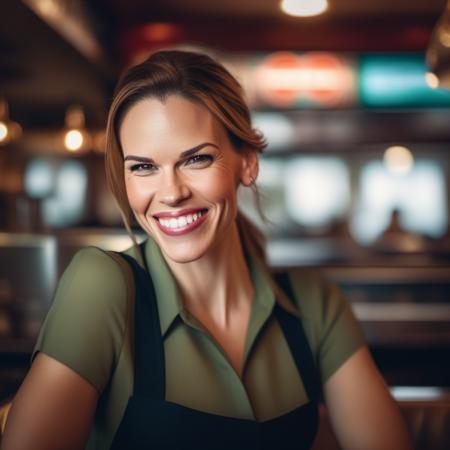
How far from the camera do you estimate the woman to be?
3.49 feet

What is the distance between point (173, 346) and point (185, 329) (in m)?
0.04

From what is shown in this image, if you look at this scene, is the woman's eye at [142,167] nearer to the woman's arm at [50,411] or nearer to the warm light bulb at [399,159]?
the woman's arm at [50,411]

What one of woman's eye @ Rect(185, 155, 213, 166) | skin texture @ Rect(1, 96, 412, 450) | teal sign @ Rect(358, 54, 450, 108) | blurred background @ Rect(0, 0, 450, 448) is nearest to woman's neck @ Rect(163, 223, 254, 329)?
skin texture @ Rect(1, 96, 412, 450)

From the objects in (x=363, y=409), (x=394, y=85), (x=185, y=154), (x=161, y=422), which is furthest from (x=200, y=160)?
(x=394, y=85)

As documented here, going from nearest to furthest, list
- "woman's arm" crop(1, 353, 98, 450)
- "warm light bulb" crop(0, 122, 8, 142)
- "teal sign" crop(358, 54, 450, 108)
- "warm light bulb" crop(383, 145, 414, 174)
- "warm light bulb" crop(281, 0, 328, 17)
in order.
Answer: "woman's arm" crop(1, 353, 98, 450) → "warm light bulb" crop(0, 122, 8, 142) → "warm light bulb" crop(281, 0, 328, 17) → "teal sign" crop(358, 54, 450, 108) → "warm light bulb" crop(383, 145, 414, 174)

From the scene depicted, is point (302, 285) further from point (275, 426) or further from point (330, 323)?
point (275, 426)

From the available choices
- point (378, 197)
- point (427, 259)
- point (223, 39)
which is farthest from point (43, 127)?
point (427, 259)

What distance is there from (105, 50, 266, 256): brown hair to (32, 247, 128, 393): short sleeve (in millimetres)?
186

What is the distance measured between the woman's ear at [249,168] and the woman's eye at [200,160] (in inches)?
6.0

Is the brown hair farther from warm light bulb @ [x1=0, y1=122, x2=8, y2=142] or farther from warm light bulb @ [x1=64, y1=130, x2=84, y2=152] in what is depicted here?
warm light bulb @ [x1=64, y1=130, x2=84, y2=152]

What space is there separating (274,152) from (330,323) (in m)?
3.87

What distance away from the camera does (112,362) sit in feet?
3.60

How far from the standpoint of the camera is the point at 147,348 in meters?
1.14

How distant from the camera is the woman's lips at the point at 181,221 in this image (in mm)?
1170
